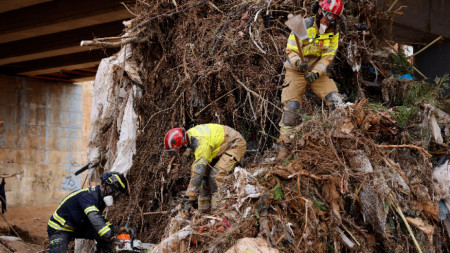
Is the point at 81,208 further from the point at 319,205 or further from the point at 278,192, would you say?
the point at 319,205

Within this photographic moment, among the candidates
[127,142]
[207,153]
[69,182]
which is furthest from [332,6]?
[69,182]

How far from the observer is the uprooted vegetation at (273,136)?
457 cm

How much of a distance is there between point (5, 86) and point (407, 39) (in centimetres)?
1197

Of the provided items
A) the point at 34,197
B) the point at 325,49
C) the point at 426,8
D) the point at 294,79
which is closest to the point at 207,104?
the point at 294,79

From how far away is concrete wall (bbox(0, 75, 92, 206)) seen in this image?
15.4 metres

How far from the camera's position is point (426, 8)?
35.8 feet

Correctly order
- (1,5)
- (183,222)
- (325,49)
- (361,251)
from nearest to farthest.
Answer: (361,251) → (183,222) → (325,49) → (1,5)

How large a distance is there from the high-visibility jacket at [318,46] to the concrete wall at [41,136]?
12.0 meters

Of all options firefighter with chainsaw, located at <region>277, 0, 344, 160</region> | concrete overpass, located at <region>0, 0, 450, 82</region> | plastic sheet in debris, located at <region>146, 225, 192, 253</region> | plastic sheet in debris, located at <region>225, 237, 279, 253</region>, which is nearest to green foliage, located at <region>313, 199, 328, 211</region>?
plastic sheet in debris, located at <region>225, 237, 279, 253</region>

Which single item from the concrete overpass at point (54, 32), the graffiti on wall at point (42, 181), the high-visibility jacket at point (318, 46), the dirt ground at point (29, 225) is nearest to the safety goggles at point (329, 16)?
the high-visibility jacket at point (318, 46)

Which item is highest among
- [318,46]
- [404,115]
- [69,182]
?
[318,46]

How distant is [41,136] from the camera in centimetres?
1602

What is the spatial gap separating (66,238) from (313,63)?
371cm

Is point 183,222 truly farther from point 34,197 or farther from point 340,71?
point 34,197
